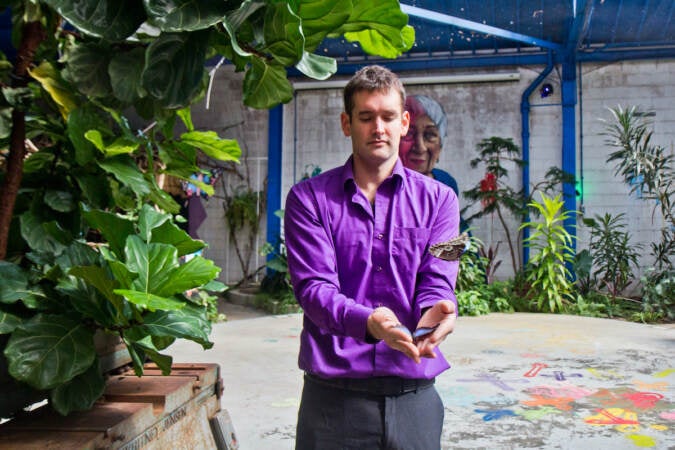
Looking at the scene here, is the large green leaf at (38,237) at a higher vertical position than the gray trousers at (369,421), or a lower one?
higher

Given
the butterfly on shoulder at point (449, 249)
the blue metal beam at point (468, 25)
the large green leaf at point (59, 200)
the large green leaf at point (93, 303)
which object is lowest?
the large green leaf at point (93, 303)

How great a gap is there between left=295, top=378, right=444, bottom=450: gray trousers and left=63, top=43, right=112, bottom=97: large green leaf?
0.74m

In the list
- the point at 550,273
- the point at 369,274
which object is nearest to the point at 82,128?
the point at 369,274

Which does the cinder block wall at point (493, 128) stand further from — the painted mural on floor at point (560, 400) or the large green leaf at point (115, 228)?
the large green leaf at point (115, 228)

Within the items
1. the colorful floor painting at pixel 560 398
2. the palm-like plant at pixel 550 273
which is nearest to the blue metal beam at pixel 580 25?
the palm-like plant at pixel 550 273

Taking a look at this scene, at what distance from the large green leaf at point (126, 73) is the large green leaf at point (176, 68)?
113mm

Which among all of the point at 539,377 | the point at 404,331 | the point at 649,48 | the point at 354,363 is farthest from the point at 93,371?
the point at 649,48

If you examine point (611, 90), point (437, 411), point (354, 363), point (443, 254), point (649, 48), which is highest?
point (649, 48)

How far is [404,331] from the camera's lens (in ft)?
3.37

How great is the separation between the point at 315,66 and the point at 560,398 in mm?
2878

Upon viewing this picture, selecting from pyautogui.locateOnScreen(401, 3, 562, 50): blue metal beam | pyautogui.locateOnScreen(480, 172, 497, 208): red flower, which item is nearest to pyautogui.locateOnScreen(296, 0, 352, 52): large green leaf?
pyautogui.locateOnScreen(401, 3, 562, 50): blue metal beam

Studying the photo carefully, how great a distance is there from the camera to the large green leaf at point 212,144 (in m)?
1.48

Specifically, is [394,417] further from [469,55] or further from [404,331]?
[469,55]

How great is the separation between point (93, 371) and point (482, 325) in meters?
5.21
